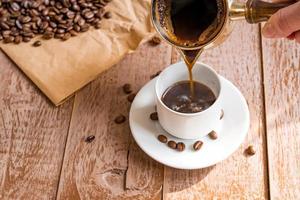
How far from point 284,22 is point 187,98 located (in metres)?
0.29

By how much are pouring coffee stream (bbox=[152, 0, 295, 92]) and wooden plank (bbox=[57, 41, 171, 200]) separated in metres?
0.21

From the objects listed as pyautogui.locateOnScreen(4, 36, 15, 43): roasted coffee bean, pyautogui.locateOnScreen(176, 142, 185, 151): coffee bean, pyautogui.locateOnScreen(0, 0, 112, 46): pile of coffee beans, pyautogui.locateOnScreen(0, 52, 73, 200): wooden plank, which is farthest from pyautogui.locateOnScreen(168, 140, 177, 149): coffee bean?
pyautogui.locateOnScreen(4, 36, 15, 43): roasted coffee bean

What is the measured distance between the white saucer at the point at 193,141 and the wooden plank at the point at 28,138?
18cm

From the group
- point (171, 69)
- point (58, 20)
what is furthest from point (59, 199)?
point (58, 20)

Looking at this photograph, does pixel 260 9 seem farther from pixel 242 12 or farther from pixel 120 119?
pixel 120 119

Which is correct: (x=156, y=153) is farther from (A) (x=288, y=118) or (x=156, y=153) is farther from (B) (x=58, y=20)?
(B) (x=58, y=20)

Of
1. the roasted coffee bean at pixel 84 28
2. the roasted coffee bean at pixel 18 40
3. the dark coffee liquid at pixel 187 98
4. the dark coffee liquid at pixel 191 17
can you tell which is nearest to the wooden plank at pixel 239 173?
the dark coffee liquid at pixel 187 98

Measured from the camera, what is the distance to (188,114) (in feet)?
3.56

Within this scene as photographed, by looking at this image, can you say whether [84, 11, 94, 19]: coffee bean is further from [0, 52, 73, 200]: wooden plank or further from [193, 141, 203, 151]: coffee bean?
[193, 141, 203, 151]: coffee bean

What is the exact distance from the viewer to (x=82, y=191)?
1.16 m

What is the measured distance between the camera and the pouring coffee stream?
105 centimetres

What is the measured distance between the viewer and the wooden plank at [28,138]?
3.88 ft

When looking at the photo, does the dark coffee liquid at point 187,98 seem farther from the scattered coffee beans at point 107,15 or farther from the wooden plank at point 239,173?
the scattered coffee beans at point 107,15

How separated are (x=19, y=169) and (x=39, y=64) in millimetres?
286
